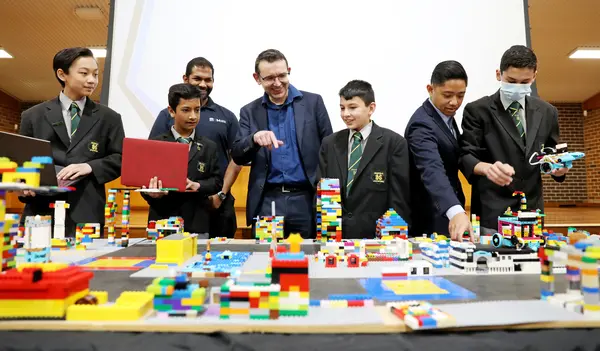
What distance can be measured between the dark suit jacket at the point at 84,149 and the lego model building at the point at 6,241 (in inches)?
47.6

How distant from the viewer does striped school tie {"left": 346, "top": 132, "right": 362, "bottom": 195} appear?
242 centimetres

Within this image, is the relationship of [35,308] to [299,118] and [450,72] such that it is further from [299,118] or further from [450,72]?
[450,72]

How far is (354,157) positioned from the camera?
8.11 ft

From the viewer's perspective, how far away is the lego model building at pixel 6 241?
1203mm

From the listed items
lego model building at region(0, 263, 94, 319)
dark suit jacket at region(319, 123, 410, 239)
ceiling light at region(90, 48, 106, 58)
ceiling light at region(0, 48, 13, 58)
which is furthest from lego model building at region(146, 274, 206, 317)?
ceiling light at region(0, 48, 13, 58)

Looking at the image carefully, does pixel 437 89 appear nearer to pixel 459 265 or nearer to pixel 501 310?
pixel 459 265

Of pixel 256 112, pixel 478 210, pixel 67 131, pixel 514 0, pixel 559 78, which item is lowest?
pixel 478 210

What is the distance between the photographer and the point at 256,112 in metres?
2.90

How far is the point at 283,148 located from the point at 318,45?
1.66 m

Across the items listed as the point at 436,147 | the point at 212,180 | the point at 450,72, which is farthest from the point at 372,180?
the point at 212,180

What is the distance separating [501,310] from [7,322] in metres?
1.20

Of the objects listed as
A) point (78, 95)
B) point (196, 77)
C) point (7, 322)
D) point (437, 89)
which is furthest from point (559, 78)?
point (7, 322)

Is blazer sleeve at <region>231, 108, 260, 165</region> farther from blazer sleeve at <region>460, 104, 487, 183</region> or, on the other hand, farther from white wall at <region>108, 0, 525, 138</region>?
white wall at <region>108, 0, 525, 138</region>

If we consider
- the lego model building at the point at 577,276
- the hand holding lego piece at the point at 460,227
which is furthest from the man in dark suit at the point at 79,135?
the lego model building at the point at 577,276
